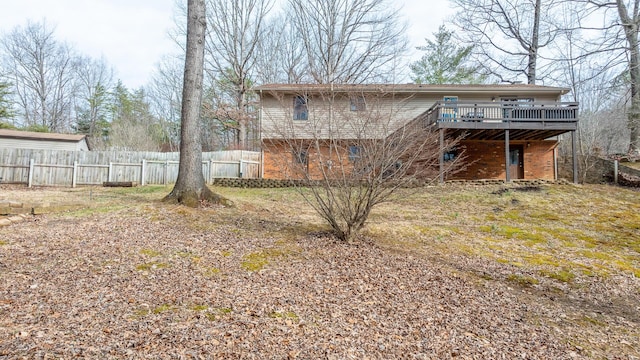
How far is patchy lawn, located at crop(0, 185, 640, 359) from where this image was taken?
106 inches

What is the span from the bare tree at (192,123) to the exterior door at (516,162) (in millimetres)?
15266

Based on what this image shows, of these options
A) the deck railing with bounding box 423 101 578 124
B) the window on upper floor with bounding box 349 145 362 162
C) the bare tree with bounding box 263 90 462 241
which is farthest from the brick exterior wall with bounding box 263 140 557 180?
the window on upper floor with bounding box 349 145 362 162

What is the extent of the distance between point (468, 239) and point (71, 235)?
712 centimetres

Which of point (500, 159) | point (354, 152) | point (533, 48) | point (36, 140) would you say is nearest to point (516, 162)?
point (500, 159)

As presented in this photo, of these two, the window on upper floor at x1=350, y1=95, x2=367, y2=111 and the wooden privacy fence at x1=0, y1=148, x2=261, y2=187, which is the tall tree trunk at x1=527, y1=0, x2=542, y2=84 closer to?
the wooden privacy fence at x1=0, y1=148, x2=261, y2=187

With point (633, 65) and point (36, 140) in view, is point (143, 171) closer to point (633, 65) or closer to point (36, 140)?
point (36, 140)

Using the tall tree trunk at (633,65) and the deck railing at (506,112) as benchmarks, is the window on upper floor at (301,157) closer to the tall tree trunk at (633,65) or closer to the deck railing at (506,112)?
the deck railing at (506,112)

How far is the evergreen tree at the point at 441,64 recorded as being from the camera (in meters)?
23.8

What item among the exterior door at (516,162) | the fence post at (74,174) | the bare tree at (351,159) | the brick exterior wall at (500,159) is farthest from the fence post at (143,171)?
the exterior door at (516,162)

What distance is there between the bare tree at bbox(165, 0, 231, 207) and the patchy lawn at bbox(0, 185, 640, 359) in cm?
60

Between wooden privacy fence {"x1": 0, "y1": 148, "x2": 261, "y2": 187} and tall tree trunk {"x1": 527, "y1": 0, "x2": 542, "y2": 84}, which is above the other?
tall tree trunk {"x1": 527, "y1": 0, "x2": 542, "y2": 84}

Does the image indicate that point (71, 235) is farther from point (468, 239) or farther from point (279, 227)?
point (468, 239)

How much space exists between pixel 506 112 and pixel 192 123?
1256 cm

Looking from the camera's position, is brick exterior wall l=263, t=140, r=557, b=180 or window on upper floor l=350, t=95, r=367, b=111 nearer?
window on upper floor l=350, t=95, r=367, b=111
